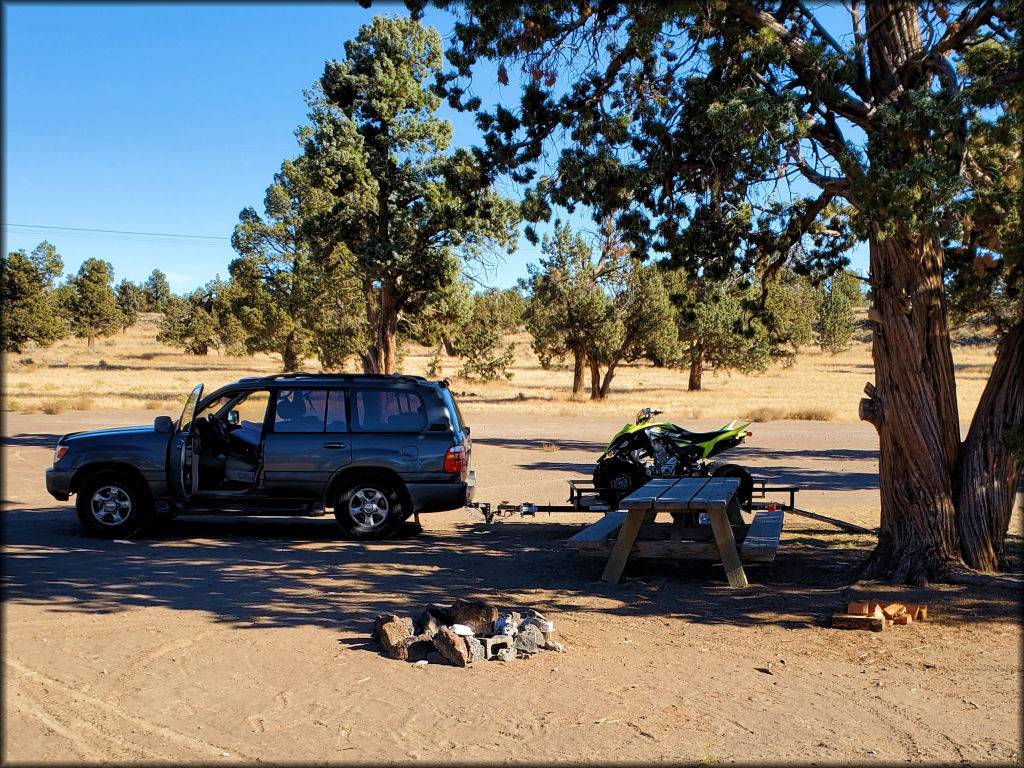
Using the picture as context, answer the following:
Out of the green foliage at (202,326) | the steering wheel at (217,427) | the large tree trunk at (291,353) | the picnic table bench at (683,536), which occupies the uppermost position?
the green foliage at (202,326)

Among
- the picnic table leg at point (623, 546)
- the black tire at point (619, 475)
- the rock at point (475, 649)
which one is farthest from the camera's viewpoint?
the black tire at point (619, 475)

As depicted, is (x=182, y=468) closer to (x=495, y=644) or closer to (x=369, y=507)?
(x=369, y=507)

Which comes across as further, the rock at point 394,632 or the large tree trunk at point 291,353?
the large tree trunk at point 291,353

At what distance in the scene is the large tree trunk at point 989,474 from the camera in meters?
8.38

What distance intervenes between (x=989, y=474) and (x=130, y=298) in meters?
112

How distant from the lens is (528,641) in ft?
21.2

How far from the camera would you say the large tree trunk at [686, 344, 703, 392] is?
48.3 meters

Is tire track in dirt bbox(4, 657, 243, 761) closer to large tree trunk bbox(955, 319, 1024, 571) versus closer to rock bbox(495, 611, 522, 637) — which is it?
rock bbox(495, 611, 522, 637)

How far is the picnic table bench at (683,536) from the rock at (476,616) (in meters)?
1.97

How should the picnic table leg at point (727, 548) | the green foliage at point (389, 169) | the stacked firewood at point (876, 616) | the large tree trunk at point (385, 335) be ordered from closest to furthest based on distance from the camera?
the stacked firewood at point (876, 616)
the picnic table leg at point (727, 548)
the green foliage at point (389, 169)
the large tree trunk at point (385, 335)

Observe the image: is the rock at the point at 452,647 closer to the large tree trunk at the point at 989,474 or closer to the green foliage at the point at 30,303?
the large tree trunk at the point at 989,474

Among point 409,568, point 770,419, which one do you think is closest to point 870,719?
point 409,568

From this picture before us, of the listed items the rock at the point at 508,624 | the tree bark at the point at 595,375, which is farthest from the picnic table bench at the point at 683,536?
the tree bark at the point at 595,375

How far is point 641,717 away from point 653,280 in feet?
114
